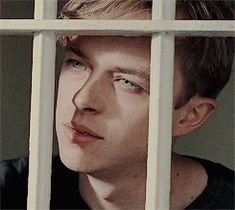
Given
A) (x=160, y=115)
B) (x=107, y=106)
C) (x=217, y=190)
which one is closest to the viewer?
(x=160, y=115)

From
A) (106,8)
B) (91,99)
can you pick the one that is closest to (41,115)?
(91,99)

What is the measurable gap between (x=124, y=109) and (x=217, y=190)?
0.96 ft

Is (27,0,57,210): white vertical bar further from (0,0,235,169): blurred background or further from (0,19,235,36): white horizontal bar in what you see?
(0,0,235,169): blurred background

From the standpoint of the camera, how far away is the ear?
1.36 metres

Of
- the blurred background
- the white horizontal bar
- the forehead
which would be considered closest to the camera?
the white horizontal bar

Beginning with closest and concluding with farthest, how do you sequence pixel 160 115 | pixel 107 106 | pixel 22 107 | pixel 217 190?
pixel 160 115 < pixel 107 106 < pixel 217 190 < pixel 22 107

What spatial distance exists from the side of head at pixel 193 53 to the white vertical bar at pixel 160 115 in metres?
0.17

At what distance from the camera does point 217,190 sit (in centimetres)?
141

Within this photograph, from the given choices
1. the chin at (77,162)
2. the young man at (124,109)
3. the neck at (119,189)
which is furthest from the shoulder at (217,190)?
the chin at (77,162)

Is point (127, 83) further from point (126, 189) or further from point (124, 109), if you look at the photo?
point (126, 189)

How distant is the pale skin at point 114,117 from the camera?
129cm

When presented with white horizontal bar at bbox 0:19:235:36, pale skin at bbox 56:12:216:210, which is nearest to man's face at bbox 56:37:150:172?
pale skin at bbox 56:12:216:210

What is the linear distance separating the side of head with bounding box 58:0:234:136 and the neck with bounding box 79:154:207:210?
116mm

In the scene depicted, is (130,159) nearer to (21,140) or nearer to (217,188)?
(217,188)
